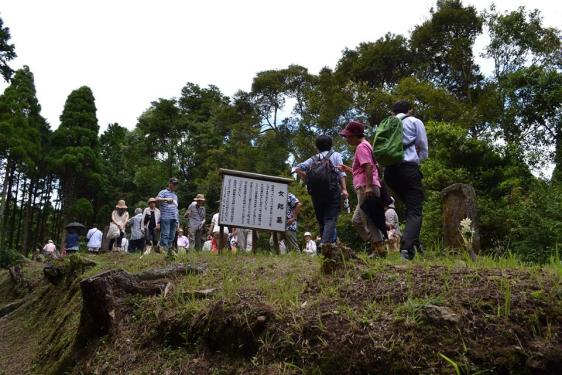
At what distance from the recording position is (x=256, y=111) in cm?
3834

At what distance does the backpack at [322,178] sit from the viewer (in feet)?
21.9

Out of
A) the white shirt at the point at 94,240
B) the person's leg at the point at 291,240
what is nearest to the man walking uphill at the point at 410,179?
the person's leg at the point at 291,240

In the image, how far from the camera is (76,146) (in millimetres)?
33906

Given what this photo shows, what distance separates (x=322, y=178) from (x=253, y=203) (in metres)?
1.60

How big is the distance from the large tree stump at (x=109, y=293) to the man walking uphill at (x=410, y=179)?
2592 millimetres

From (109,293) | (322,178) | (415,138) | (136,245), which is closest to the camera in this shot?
(109,293)

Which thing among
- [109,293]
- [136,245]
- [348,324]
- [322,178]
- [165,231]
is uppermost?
[322,178]

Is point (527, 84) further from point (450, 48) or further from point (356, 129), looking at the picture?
point (356, 129)

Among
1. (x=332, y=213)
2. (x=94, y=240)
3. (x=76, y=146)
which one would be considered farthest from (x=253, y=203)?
(x=76, y=146)

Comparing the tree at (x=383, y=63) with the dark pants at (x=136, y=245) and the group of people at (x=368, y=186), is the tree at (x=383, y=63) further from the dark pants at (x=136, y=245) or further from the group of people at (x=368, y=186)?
the group of people at (x=368, y=186)

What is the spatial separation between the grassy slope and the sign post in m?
2.41

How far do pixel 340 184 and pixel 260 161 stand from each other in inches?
1049

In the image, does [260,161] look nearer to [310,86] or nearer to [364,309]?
[310,86]

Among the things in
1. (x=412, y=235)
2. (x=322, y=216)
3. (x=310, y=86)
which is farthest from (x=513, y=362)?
(x=310, y=86)
